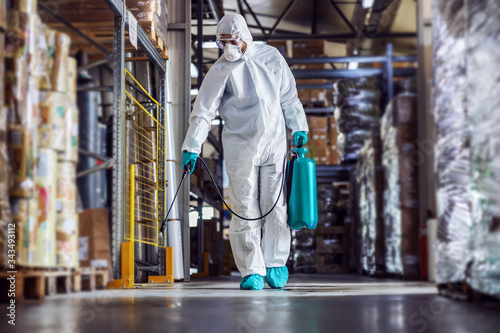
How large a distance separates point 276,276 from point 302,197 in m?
0.61

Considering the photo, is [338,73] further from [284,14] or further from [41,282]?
[41,282]

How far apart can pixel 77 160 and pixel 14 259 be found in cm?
49

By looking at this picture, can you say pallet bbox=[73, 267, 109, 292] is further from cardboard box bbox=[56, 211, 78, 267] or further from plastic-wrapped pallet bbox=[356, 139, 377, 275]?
plastic-wrapped pallet bbox=[356, 139, 377, 275]

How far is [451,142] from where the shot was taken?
3.27m

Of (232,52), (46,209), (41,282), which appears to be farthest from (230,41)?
(41,282)

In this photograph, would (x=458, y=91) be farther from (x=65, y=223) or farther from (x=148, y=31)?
(x=148, y=31)

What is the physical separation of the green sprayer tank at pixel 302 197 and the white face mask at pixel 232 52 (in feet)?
2.96

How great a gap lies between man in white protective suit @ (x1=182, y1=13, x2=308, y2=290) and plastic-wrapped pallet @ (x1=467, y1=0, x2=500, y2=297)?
212 centimetres

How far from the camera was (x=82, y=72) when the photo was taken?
103 inches

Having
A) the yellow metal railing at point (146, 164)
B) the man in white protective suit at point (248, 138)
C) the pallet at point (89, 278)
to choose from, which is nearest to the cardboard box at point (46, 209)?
the pallet at point (89, 278)

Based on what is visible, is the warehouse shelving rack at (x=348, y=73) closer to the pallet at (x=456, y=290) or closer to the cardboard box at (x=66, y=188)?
the pallet at (x=456, y=290)

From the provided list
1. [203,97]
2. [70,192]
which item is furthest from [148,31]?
[70,192]

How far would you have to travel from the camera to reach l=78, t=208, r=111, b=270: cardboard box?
8.45 feet

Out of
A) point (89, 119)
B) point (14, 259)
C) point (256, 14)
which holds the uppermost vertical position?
point (256, 14)
